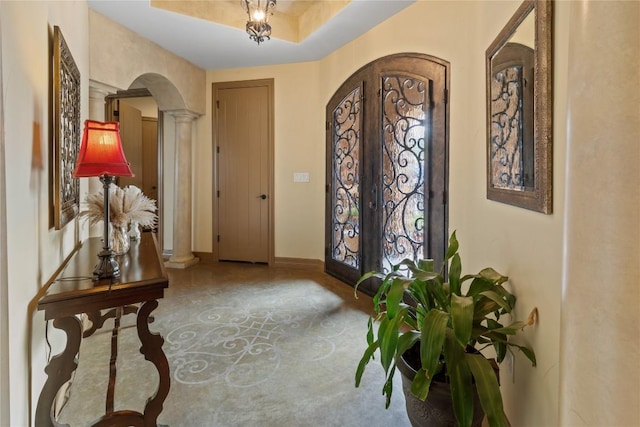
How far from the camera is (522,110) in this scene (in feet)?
4.66

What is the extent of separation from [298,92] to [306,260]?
2.21 metres

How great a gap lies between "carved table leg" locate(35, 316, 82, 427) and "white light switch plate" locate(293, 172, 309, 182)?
340 cm

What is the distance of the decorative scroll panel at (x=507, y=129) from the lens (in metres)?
1.46

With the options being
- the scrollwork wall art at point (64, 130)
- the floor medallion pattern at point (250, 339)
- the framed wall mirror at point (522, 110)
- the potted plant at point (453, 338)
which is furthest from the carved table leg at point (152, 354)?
the framed wall mirror at point (522, 110)

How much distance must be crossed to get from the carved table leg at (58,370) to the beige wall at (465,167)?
5.60 feet

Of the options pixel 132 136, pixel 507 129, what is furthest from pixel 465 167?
pixel 132 136

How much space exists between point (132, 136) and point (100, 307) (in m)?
4.58

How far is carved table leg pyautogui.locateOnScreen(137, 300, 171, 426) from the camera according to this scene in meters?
1.47

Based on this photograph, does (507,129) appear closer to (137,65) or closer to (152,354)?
(152,354)

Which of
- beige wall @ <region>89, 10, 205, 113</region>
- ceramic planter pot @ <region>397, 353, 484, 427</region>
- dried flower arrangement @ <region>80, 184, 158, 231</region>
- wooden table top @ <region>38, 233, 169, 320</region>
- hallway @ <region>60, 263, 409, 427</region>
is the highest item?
beige wall @ <region>89, 10, 205, 113</region>

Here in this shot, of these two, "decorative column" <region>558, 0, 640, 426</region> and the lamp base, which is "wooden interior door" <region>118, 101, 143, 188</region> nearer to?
the lamp base

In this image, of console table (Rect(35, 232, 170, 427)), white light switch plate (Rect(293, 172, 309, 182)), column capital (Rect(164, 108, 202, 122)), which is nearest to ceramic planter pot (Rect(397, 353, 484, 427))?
console table (Rect(35, 232, 170, 427))

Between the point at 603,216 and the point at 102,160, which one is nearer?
Answer: the point at 603,216

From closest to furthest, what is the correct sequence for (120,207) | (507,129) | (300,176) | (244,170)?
(507,129)
(120,207)
(300,176)
(244,170)
